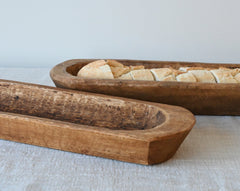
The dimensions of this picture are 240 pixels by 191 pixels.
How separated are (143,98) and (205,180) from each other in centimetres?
40

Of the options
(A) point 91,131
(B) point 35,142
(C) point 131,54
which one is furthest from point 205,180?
(C) point 131,54

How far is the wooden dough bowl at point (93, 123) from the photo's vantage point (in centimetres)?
89

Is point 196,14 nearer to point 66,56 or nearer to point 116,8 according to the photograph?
point 116,8

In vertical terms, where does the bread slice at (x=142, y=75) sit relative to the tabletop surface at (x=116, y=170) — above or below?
above

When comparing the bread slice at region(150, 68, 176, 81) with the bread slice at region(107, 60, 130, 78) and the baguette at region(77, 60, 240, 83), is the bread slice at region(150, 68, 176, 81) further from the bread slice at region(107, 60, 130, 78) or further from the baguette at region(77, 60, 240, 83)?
the bread slice at region(107, 60, 130, 78)

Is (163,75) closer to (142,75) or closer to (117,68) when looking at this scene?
(142,75)

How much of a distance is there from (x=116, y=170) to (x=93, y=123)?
27 cm

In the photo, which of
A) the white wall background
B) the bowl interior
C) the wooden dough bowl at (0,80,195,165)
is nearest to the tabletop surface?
the wooden dough bowl at (0,80,195,165)

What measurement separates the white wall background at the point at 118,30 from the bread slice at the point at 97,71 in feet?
2.01

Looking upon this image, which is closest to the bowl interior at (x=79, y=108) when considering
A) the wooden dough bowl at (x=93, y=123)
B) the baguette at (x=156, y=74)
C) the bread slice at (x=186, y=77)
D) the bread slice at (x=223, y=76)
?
the wooden dough bowl at (x=93, y=123)

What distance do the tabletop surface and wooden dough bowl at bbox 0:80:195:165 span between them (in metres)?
0.03

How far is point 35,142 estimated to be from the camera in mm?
1007

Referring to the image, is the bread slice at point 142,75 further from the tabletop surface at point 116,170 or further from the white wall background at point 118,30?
the white wall background at point 118,30

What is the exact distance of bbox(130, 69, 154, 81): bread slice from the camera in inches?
49.9
